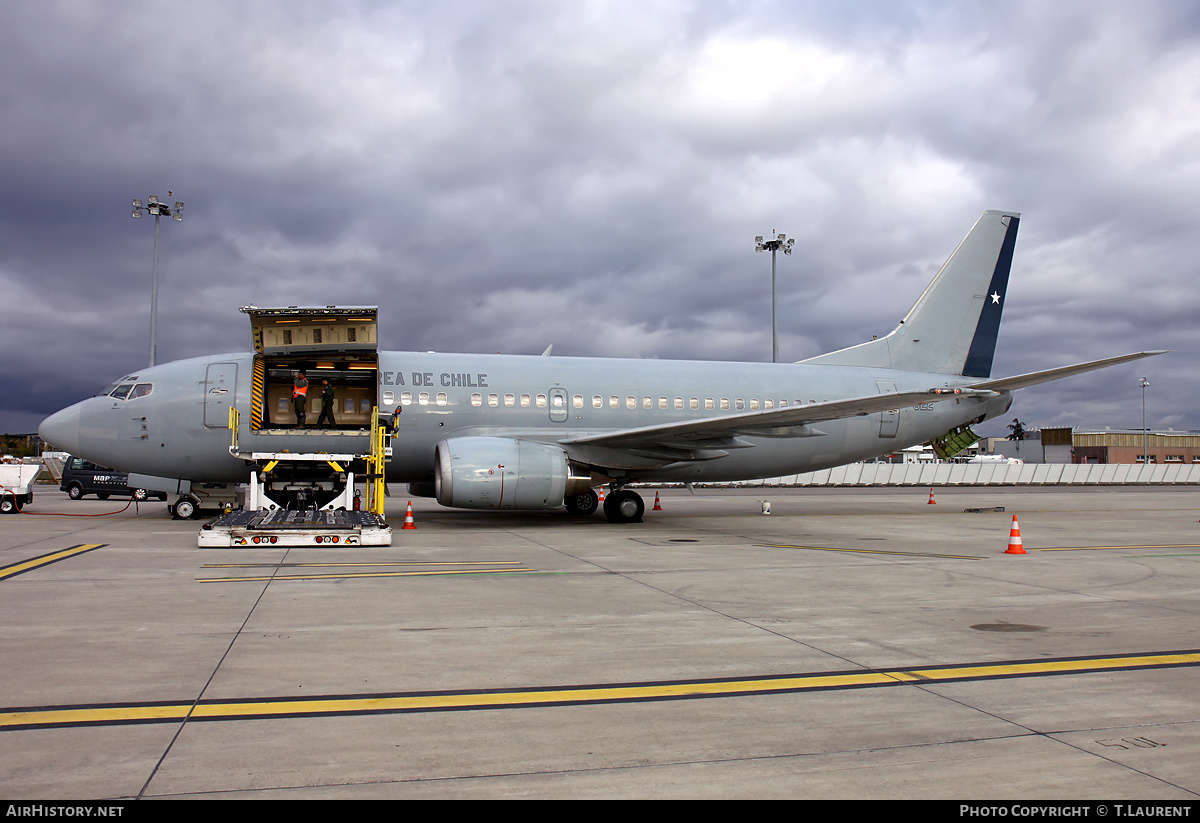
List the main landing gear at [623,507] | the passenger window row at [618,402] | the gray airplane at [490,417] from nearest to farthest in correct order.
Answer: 1. the gray airplane at [490,417]
2. the passenger window row at [618,402]
3. the main landing gear at [623,507]

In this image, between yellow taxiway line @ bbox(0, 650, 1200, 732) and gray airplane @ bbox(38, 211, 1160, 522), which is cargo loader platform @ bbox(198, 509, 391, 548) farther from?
yellow taxiway line @ bbox(0, 650, 1200, 732)

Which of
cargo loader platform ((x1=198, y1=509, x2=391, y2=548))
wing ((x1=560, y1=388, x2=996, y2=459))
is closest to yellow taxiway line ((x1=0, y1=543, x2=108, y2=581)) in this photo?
cargo loader platform ((x1=198, y1=509, x2=391, y2=548))

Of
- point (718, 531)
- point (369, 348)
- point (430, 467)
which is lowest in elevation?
point (718, 531)

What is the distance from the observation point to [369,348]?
59.0 ft

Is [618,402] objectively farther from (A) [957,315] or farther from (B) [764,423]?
(A) [957,315]

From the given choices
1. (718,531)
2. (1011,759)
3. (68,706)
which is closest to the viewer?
(1011,759)

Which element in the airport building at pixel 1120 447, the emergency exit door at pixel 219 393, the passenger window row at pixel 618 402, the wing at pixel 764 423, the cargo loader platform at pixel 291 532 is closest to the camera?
the cargo loader platform at pixel 291 532

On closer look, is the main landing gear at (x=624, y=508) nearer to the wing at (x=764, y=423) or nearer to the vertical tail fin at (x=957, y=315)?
the wing at (x=764, y=423)

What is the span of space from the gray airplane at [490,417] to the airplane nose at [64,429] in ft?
0.10

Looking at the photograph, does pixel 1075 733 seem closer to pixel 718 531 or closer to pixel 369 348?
pixel 718 531

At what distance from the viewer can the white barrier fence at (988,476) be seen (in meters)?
48.6

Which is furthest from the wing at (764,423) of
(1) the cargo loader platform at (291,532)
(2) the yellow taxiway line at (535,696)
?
(2) the yellow taxiway line at (535,696)

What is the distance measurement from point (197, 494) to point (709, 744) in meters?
18.7
